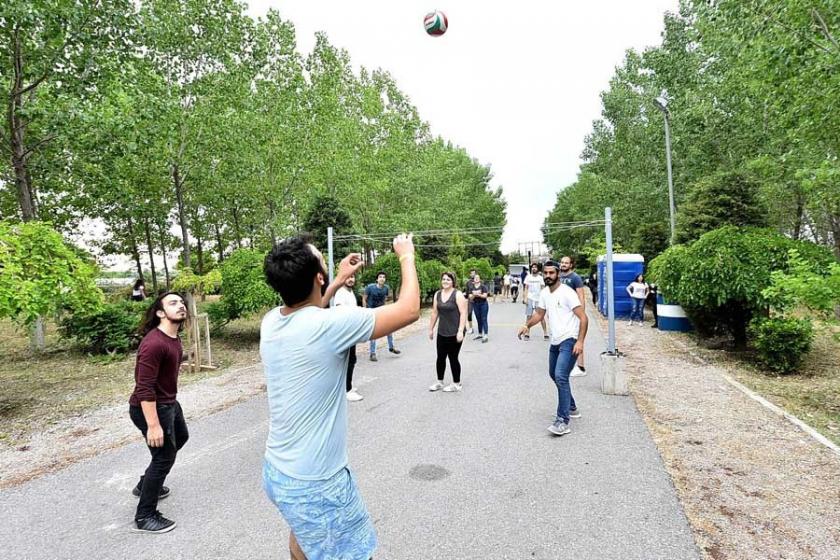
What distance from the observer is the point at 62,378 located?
8969 millimetres

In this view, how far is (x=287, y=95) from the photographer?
653 inches

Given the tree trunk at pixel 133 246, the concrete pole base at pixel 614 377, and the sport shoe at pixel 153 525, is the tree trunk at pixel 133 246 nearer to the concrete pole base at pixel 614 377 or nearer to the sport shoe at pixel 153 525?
the sport shoe at pixel 153 525

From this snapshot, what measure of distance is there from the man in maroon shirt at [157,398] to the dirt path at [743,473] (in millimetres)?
3613

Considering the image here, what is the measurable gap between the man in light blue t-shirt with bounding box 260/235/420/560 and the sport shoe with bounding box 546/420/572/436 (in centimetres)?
357

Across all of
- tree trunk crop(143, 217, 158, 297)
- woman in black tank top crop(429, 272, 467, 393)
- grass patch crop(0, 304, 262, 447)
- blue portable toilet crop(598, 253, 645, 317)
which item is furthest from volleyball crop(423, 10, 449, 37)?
tree trunk crop(143, 217, 158, 297)

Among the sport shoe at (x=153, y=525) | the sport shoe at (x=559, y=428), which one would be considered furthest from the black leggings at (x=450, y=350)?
the sport shoe at (x=153, y=525)

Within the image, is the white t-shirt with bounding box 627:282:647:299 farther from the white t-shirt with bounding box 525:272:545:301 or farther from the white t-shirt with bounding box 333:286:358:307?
the white t-shirt with bounding box 333:286:358:307

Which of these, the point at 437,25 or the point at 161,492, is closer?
the point at 161,492

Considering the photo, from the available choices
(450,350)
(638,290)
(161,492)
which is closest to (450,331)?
(450,350)

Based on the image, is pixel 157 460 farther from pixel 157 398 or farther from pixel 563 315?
pixel 563 315

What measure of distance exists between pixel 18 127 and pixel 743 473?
13966mm

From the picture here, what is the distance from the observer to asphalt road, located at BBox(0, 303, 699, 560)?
10.0ft

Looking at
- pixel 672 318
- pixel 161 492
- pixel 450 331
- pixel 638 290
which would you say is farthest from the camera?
pixel 638 290

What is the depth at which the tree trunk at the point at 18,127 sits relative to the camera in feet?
31.6
